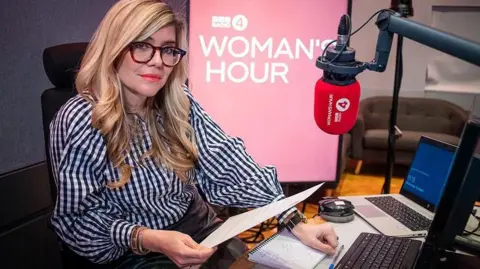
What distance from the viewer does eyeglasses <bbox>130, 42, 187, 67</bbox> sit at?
1.40 m

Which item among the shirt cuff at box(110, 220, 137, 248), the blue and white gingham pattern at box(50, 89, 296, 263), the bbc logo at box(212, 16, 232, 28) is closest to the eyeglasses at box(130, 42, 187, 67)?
the blue and white gingham pattern at box(50, 89, 296, 263)

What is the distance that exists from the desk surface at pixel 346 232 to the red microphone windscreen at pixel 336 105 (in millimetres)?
382

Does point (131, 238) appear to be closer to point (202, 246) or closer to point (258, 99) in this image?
point (202, 246)

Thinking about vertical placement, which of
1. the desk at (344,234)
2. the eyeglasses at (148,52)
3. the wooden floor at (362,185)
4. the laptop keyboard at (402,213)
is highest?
the eyeglasses at (148,52)

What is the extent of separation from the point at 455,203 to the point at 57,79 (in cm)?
115

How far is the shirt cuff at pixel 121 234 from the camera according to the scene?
53.1 inches

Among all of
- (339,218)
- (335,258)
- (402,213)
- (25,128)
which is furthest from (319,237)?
(25,128)

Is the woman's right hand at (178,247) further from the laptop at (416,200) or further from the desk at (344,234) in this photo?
the laptop at (416,200)

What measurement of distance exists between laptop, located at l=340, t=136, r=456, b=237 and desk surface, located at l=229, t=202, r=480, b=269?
0.02m

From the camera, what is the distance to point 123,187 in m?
1.44

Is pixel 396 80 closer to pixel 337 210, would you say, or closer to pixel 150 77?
pixel 337 210

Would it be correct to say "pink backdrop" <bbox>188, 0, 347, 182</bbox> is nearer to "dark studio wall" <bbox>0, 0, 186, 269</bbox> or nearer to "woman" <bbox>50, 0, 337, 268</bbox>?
"dark studio wall" <bbox>0, 0, 186, 269</bbox>

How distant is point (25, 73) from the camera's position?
74.6 inches

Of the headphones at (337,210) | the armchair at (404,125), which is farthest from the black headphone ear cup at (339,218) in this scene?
the armchair at (404,125)
